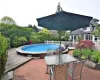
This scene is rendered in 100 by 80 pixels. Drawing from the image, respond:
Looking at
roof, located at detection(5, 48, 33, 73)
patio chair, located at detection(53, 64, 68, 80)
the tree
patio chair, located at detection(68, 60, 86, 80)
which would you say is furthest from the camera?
the tree

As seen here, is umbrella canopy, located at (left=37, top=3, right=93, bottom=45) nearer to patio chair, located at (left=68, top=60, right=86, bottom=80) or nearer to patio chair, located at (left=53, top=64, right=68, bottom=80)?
patio chair, located at (left=68, top=60, right=86, bottom=80)

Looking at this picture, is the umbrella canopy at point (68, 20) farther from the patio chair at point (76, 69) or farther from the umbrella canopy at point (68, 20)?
the patio chair at point (76, 69)

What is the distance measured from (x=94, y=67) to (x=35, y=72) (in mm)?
3182

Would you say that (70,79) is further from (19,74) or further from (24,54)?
(24,54)

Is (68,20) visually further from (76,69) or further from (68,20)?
(76,69)

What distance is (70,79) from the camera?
5.25 m

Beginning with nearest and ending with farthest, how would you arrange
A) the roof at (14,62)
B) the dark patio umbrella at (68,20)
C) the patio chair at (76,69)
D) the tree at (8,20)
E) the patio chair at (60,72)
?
the patio chair at (60,72) → the patio chair at (76,69) → the dark patio umbrella at (68,20) → the roof at (14,62) → the tree at (8,20)

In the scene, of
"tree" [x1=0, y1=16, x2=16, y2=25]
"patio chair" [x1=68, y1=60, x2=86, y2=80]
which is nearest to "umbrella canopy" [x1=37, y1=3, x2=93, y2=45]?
"patio chair" [x1=68, y1=60, x2=86, y2=80]

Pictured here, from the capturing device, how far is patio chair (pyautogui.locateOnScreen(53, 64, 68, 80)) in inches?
184

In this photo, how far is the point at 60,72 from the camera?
4742 mm

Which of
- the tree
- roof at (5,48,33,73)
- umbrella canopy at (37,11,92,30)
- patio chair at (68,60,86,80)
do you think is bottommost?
roof at (5,48,33,73)

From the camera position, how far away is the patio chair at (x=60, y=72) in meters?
4.67

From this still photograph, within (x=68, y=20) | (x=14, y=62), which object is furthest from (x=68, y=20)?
(x=14, y=62)

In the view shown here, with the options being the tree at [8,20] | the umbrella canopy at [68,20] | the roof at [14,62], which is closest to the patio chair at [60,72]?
the umbrella canopy at [68,20]
